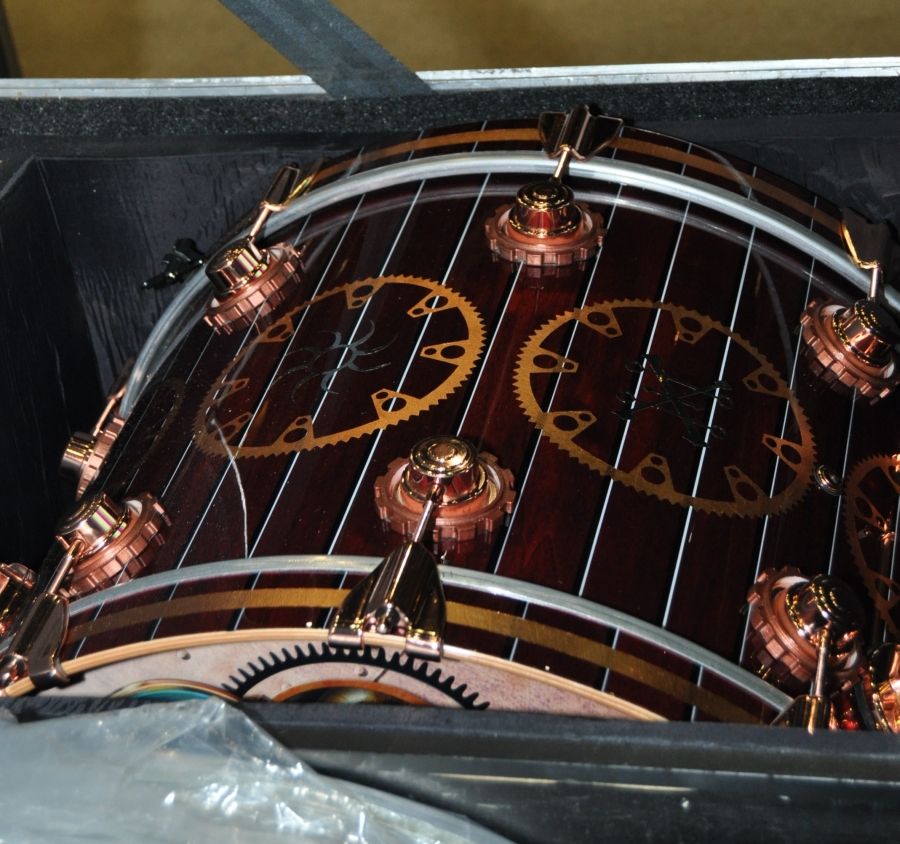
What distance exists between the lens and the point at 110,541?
96cm

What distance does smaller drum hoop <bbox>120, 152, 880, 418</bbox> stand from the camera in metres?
1.21

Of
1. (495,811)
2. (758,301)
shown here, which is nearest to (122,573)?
(495,811)

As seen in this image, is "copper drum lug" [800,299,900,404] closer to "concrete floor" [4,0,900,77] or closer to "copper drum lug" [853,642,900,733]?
"copper drum lug" [853,642,900,733]

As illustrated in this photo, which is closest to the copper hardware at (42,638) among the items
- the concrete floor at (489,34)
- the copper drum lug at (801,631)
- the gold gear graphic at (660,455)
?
the gold gear graphic at (660,455)

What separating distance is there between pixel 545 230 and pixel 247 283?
1.10 ft

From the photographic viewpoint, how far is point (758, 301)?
44.2 inches

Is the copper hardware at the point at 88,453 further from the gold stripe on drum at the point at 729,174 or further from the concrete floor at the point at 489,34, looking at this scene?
the concrete floor at the point at 489,34

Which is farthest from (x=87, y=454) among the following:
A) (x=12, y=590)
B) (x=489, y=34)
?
(x=489, y=34)

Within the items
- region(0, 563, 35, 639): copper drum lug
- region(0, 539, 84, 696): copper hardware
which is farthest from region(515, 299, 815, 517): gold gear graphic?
region(0, 563, 35, 639): copper drum lug

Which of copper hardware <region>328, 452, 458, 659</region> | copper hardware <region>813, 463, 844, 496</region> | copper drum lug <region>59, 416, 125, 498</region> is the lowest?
copper hardware <region>328, 452, 458, 659</region>

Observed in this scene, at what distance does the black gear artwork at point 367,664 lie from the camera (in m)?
0.82

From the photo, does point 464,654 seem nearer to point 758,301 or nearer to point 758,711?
point 758,711

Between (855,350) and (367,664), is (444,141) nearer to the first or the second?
(855,350)

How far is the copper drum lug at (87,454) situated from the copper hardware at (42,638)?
0.29 m
